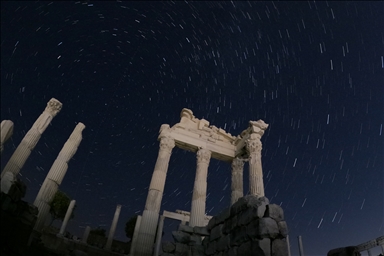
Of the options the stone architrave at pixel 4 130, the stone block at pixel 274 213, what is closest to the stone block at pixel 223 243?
the stone block at pixel 274 213

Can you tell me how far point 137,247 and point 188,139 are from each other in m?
8.79

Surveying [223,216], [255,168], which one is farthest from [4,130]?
[255,168]

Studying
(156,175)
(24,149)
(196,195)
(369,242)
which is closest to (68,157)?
(24,149)

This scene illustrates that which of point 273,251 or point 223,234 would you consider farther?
point 223,234

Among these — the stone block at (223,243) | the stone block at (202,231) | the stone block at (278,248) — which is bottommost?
the stone block at (278,248)

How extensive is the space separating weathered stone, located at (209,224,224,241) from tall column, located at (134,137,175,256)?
7.27 m

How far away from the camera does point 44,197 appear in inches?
671

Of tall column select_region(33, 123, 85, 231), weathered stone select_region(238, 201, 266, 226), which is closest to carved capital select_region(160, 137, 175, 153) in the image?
tall column select_region(33, 123, 85, 231)

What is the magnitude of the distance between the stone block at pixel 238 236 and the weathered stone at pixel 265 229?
42cm

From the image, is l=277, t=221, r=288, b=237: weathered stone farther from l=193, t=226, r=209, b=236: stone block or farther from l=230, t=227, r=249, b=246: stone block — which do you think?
l=193, t=226, r=209, b=236: stone block

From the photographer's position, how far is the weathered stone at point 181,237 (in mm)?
9451

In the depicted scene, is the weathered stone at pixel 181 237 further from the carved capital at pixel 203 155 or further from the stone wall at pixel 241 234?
the carved capital at pixel 203 155

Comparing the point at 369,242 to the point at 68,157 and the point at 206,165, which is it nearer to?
the point at 206,165

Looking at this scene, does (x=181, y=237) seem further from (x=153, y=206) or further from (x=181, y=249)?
(x=153, y=206)
